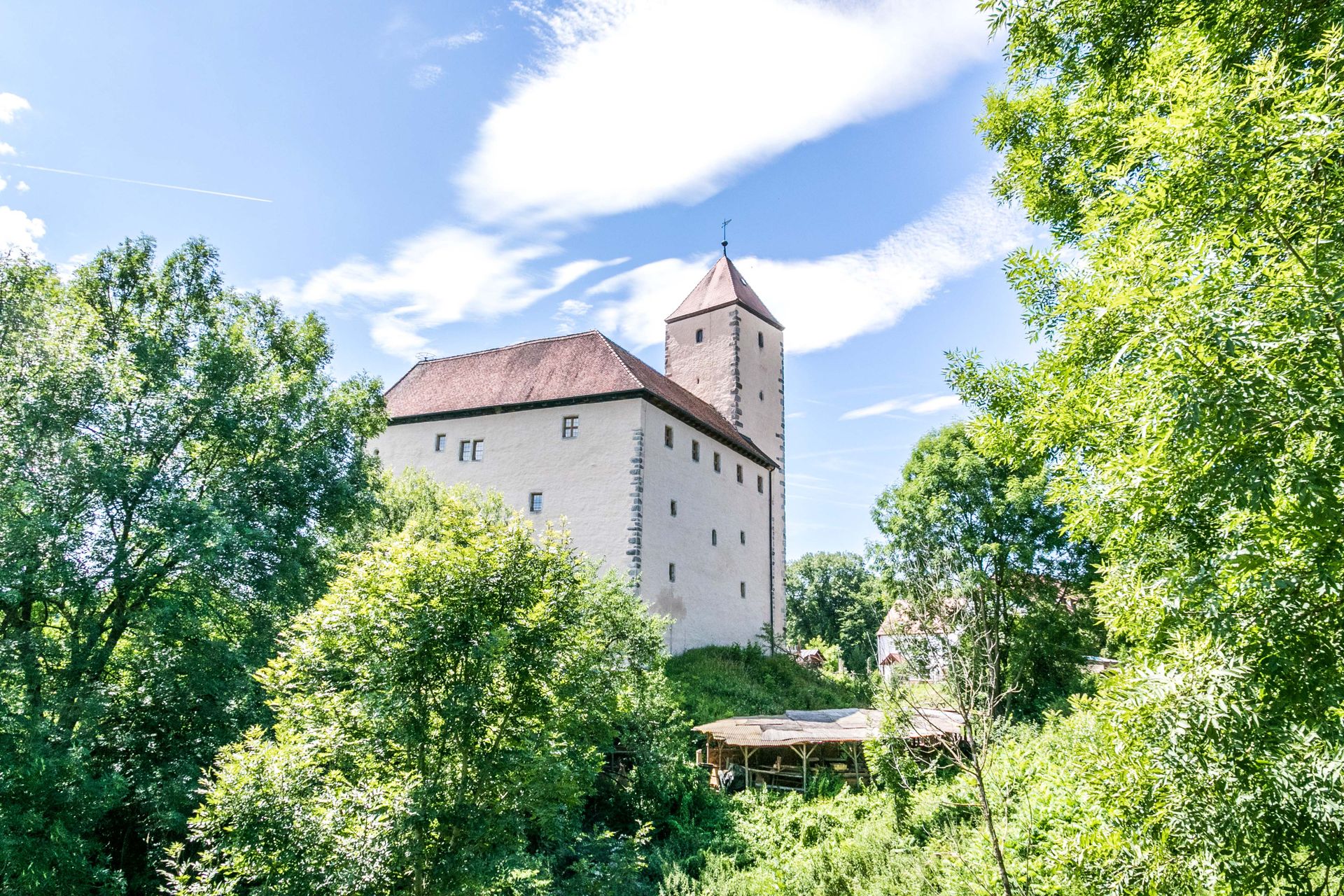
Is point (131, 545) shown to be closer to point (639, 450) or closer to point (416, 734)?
point (416, 734)

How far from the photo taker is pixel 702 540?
2570cm

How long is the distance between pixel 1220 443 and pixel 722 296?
28.3 m

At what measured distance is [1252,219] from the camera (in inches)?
172

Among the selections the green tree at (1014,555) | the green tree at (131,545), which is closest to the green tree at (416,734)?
the green tree at (131,545)

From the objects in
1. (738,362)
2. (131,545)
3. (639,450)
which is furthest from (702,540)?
(131,545)

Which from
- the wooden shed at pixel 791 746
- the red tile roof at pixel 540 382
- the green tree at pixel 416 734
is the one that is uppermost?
the red tile roof at pixel 540 382

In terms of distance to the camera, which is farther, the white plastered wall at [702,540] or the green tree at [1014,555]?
the white plastered wall at [702,540]

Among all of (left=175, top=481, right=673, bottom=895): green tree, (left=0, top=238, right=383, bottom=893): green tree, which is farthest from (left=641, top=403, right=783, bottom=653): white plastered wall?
(left=175, top=481, right=673, bottom=895): green tree

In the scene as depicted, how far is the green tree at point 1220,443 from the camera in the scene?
3.94m

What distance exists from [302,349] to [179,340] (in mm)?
2639

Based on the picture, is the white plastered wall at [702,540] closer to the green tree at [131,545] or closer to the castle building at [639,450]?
the castle building at [639,450]

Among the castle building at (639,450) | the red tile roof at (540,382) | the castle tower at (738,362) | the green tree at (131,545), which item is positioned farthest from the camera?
the castle tower at (738,362)

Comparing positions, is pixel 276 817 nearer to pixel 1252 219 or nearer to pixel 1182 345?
pixel 1182 345

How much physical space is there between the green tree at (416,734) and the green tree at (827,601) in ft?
146
